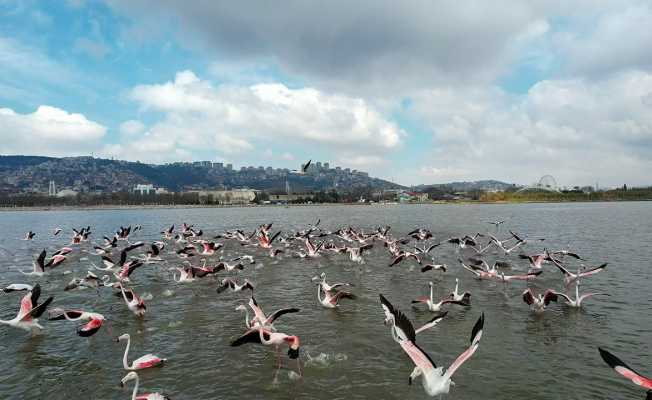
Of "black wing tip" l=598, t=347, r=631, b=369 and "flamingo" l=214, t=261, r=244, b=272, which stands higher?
"black wing tip" l=598, t=347, r=631, b=369

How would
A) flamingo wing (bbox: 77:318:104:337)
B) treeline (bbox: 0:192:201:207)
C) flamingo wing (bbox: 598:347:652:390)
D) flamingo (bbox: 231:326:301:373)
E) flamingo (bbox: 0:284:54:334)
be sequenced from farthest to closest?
treeline (bbox: 0:192:201:207)
flamingo (bbox: 0:284:54:334)
flamingo wing (bbox: 77:318:104:337)
flamingo (bbox: 231:326:301:373)
flamingo wing (bbox: 598:347:652:390)

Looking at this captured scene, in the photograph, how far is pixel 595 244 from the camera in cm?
2905

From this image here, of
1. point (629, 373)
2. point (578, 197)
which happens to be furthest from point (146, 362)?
point (578, 197)

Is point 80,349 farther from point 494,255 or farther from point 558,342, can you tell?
point 494,255

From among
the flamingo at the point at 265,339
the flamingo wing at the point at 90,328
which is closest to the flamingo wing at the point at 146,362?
the flamingo wing at the point at 90,328

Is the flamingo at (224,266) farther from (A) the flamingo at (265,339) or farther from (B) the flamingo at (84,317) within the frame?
(A) the flamingo at (265,339)

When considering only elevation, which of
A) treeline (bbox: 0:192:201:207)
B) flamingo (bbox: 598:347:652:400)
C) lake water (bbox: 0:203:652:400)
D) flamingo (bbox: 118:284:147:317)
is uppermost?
treeline (bbox: 0:192:201:207)

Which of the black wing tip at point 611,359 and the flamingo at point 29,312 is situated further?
the flamingo at point 29,312

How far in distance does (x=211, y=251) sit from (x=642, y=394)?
1905 cm

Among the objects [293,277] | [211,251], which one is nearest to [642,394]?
[293,277]

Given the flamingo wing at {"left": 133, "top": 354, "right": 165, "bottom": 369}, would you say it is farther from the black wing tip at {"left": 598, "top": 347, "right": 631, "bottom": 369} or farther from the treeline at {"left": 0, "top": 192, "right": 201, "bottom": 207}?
the treeline at {"left": 0, "top": 192, "right": 201, "bottom": 207}

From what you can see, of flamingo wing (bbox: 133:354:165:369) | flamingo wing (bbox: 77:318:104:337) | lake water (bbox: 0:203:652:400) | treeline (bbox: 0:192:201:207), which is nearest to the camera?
lake water (bbox: 0:203:652:400)

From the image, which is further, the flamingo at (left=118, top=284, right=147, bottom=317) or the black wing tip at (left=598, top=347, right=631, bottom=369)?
the flamingo at (left=118, top=284, right=147, bottom=317)

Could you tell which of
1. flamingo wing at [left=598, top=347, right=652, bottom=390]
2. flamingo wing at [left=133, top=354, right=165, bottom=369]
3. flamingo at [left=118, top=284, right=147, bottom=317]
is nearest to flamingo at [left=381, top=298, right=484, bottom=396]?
flamingo wing at [left=598, top=347, right=652, bottom=390]
